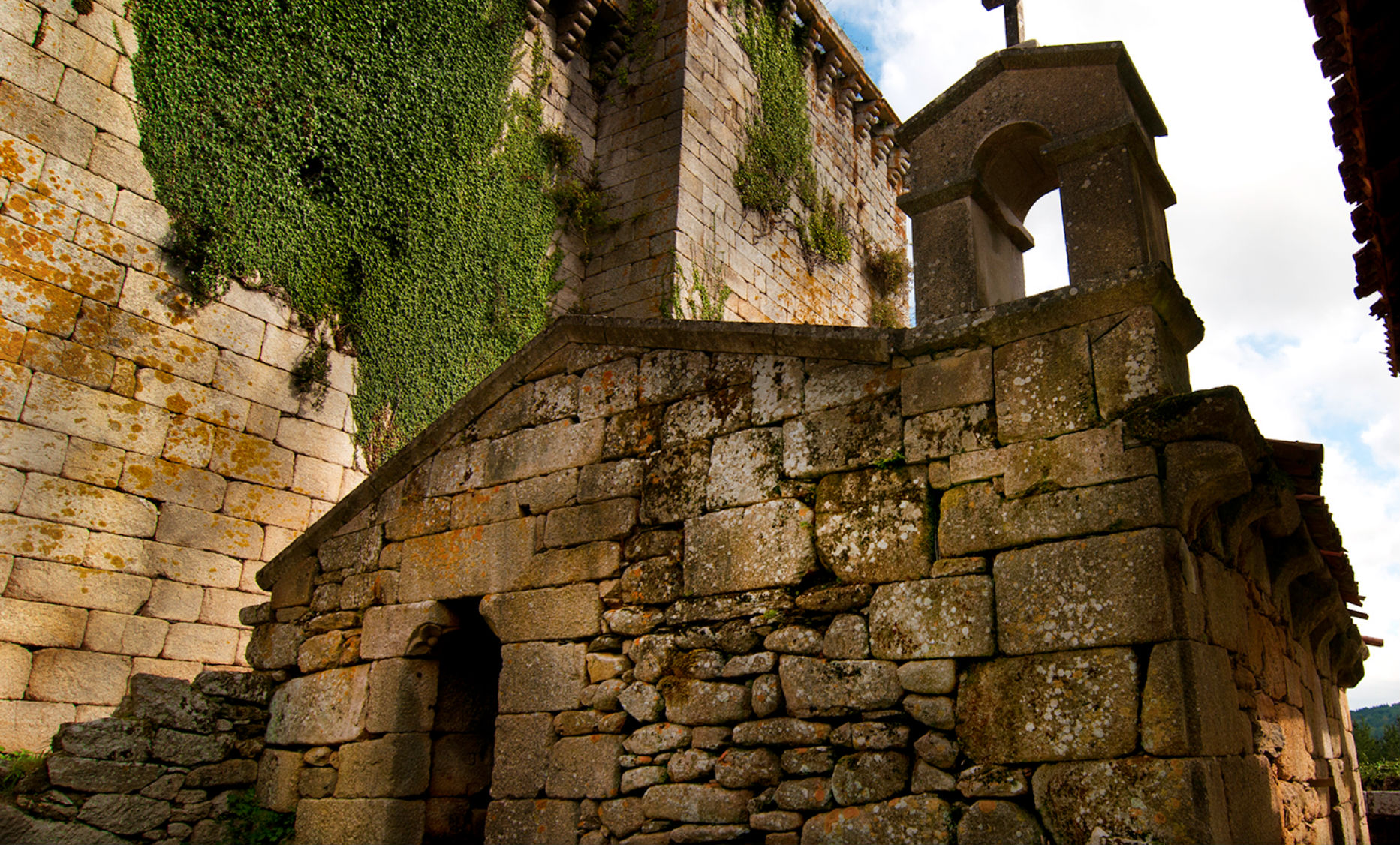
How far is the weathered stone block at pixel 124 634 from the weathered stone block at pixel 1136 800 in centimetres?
673

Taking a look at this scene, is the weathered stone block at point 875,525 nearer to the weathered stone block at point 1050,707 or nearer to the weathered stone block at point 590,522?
the weathered stone block at point 1050,707

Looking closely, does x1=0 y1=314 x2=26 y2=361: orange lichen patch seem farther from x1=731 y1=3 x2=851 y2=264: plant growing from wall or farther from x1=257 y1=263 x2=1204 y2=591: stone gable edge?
x1=731 y1=3 x2=851 y2=264: plant growing from wall

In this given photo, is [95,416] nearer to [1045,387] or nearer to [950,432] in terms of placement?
[950,432]

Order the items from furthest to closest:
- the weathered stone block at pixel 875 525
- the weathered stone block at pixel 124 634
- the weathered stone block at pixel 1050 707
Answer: the weathered stone block at pixel 124 634 < the weathered stone block at pixel 875 525 < the weathered stone block at pixel 1050 707

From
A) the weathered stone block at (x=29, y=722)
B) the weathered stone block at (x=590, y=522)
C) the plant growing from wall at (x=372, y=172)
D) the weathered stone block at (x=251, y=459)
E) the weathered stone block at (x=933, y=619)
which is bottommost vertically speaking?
the weathered stone block at (x=29, y=722)

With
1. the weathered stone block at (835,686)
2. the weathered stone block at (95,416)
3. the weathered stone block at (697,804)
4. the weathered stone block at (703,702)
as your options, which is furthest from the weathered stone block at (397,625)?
the weathered stone block at (95,416)

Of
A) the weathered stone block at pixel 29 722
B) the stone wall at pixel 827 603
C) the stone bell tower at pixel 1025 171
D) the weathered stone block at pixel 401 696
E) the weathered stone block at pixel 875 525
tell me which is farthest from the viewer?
the weathered stone block at pixel 29 722

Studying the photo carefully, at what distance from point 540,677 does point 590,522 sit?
2.65 ft

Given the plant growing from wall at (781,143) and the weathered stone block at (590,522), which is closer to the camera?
the weathered stone block at (590,522)

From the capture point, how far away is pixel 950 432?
13.2 feet

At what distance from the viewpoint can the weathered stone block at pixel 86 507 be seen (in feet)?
22.8

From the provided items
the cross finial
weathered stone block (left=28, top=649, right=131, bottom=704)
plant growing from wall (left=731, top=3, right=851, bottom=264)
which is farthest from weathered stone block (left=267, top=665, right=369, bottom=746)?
plant growing from wall (left=731, top=3, right=851, bottom=264)

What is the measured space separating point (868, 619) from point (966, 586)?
17.1 inches

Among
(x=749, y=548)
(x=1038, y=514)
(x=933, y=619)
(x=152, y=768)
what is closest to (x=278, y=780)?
(x=152, y=768)
